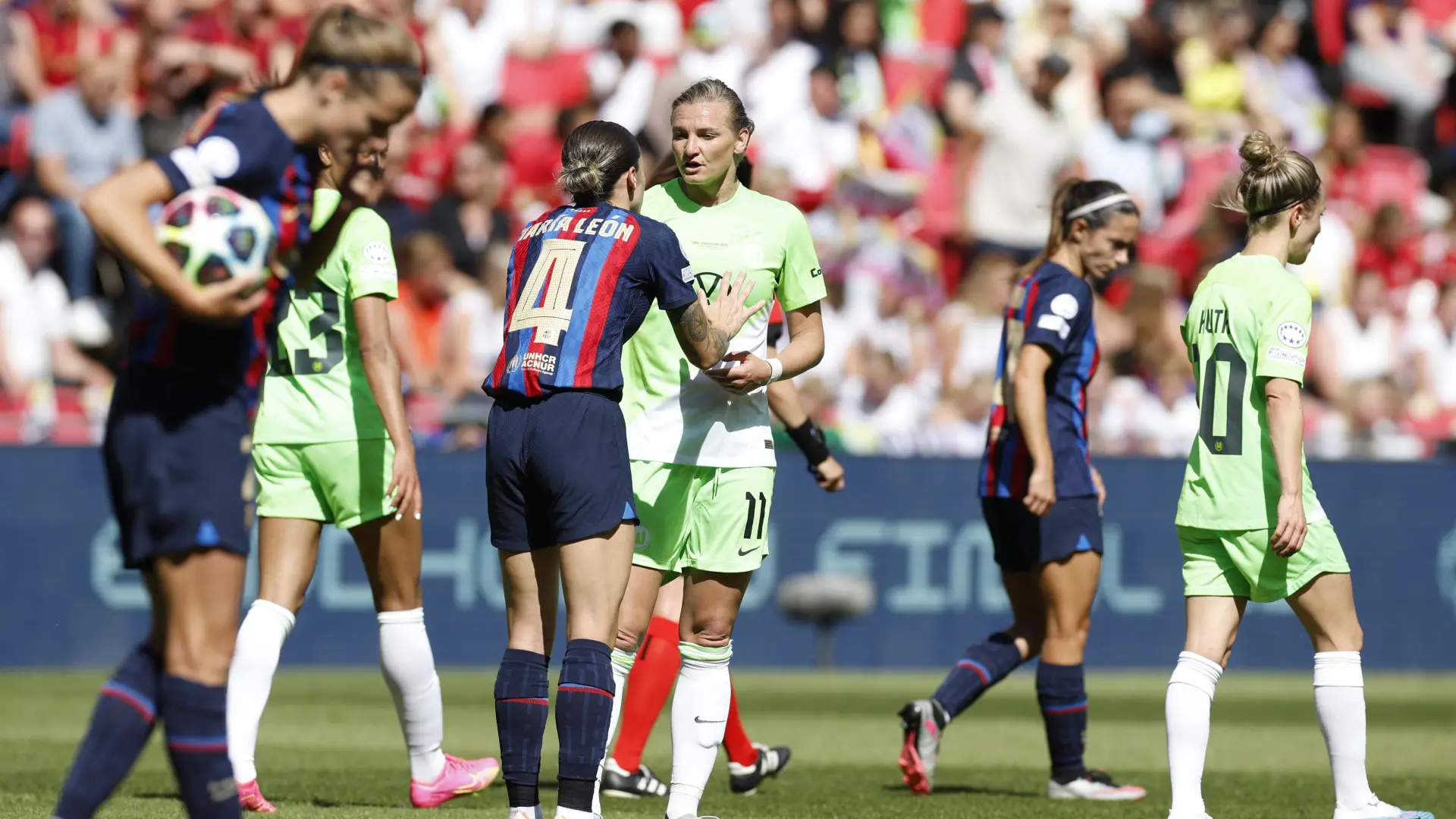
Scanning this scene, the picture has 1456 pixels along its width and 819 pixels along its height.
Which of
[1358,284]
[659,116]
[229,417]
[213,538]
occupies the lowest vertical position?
[213,538]

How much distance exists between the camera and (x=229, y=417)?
14.6 ft

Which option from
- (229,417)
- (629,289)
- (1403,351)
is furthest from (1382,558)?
(229,417)

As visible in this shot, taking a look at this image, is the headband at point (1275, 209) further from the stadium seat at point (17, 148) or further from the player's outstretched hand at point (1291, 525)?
the stadium seat at point (17, 148)

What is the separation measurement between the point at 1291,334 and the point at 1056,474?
1.89 m

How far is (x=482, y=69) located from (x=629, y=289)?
39.7ft

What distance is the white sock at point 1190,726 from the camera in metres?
5.91

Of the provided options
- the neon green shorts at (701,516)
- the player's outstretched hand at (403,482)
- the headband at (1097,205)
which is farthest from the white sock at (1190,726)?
the player's outstretched hand at (403,482)

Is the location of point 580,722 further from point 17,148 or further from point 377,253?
point 17,148

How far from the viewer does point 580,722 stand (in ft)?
17.7

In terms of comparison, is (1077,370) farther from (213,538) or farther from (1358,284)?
(1358,284)

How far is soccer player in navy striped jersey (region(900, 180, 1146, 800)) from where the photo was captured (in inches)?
295

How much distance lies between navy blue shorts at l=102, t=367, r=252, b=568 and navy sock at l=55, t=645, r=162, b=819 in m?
0.27

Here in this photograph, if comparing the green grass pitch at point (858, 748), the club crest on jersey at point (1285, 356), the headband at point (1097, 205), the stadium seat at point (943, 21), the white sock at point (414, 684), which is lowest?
the green grass pitch at point (858, 748)

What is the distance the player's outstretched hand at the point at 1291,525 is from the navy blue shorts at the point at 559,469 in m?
1.91
